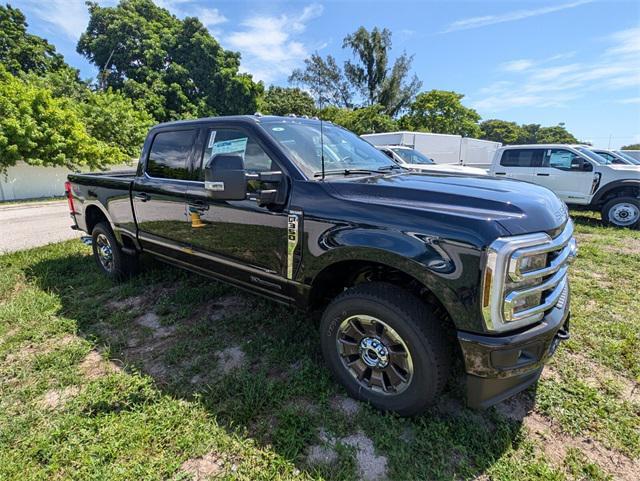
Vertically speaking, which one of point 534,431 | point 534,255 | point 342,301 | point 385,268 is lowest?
point 534,431

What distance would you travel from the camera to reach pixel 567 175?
8.65 meters

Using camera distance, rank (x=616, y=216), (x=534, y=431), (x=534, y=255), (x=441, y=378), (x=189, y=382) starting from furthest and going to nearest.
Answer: (x=616, y=216) → (x=189, y=382) → (x=534, y=431) → (x=441, y=378) → (x=534, y=255)

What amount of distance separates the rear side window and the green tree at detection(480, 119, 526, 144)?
5612 centimetres

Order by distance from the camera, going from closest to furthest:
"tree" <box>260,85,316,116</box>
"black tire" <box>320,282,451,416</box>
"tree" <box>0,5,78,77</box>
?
"black tire" <box>320,282,451,416</box> < "tree" <box>0,5,78,77</box> < "tree" <box>260,85,316,116</box>

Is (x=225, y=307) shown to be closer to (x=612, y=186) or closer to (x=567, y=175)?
(x=567, y=175)

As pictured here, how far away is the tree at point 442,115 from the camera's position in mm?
32625

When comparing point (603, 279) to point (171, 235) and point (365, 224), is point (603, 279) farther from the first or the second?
point (171, 235)

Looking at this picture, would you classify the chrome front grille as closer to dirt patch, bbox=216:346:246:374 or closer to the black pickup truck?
the black pickup truck

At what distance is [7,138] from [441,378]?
663 inches

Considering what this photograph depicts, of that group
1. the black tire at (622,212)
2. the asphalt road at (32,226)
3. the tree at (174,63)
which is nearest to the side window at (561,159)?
the black tire at (622,212)

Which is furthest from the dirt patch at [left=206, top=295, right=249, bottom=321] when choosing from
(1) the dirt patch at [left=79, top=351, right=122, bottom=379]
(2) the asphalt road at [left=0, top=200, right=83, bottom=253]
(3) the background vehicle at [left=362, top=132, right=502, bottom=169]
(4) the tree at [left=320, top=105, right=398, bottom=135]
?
(4) the tree at [left=320, top=105, right=398, bottom=135]

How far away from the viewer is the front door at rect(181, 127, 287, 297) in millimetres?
2732

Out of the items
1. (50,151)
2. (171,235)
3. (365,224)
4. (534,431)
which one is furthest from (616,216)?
(50,151)

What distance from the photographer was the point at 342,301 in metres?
2.38
